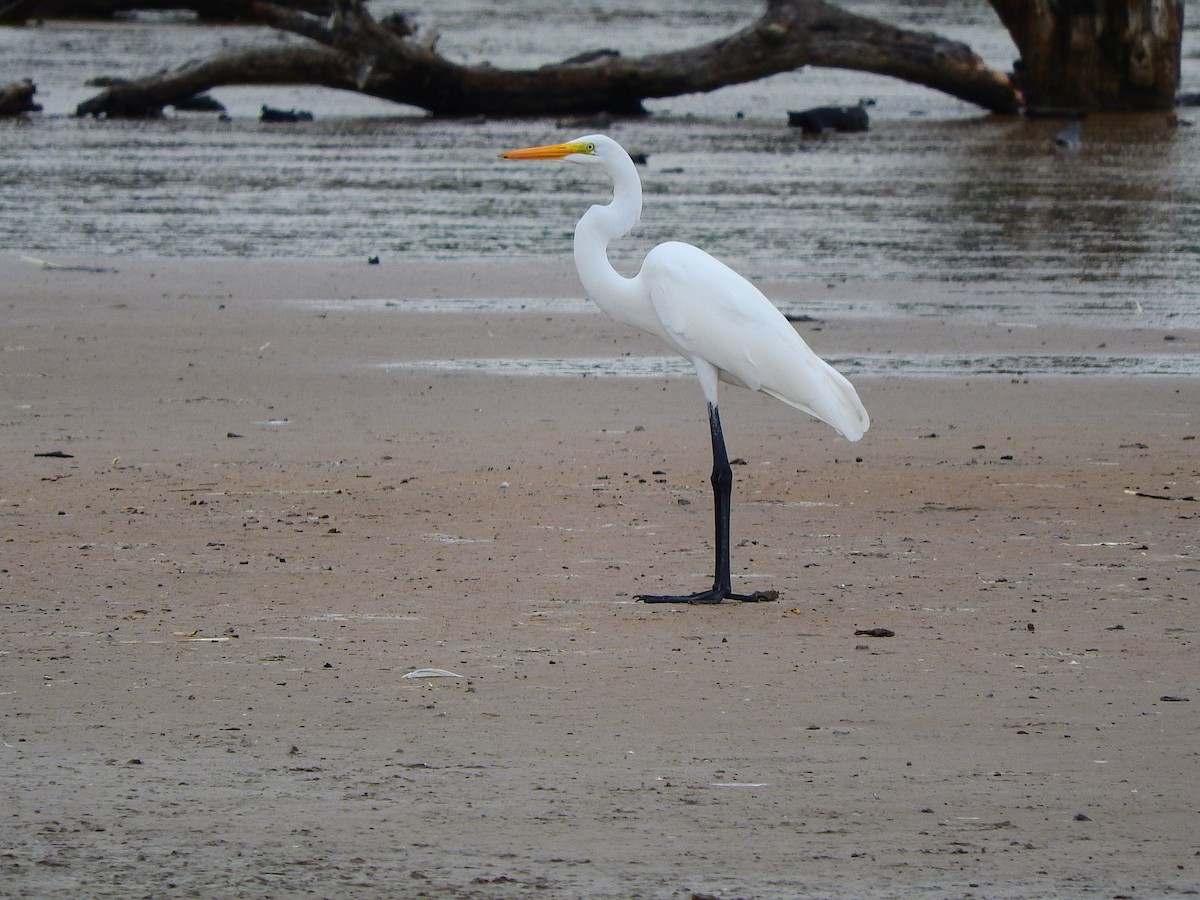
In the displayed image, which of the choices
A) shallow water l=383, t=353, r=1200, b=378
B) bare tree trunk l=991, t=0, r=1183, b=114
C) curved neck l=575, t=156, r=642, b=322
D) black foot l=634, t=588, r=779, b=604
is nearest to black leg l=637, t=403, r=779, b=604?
black foot l=634, t=588, r=779, b=604

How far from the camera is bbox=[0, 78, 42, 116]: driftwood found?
78.4 ft

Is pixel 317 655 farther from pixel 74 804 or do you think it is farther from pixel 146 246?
pixel 146 246

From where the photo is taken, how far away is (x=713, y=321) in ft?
A: 23.1

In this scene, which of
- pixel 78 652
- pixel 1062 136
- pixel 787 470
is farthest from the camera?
pixel 1062 136

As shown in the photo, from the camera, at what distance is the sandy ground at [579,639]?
14.9ft

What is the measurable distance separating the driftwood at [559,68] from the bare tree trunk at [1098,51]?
3.19ft

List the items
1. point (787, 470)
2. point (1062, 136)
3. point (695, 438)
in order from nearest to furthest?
point (787, 470) < point (695, 438) < point (1062, 136)

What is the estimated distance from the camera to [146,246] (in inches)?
585

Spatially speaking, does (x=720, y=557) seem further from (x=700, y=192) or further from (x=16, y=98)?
(x=16, y=98)

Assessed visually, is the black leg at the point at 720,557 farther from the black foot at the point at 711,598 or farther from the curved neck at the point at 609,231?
the curved neck at the point at 609,231

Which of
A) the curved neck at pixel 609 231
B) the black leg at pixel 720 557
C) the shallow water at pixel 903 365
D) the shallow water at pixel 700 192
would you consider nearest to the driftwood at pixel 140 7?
the shallow water at pixel 700 192

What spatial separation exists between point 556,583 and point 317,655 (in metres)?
1.17

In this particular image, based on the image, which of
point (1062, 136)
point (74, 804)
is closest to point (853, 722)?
point (74, 804)

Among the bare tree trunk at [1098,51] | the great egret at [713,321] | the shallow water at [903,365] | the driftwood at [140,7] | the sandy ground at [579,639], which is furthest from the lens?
the driftwood at [140,7]
